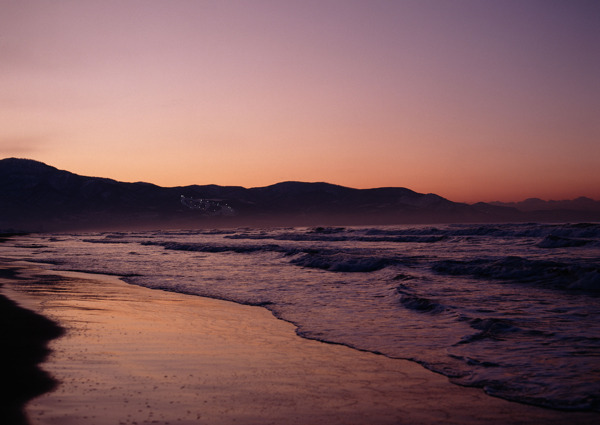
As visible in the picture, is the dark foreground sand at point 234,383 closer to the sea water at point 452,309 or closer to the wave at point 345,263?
the sea water at point 452,309

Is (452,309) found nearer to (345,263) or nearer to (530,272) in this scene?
(530,272)

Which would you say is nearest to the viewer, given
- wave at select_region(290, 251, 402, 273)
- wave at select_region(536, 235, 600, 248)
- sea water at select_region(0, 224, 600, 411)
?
sea water at select_region(0, 224, 600, 411)

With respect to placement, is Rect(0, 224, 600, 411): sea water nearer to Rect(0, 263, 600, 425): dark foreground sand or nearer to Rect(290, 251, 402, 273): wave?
Rect(290, 251, 402, 273): wave

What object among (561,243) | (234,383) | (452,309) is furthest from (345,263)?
(561,243)

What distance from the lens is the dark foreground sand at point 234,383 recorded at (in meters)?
4.77

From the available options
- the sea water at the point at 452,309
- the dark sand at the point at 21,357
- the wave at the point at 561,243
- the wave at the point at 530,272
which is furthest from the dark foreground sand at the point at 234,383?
the wave at the point at 561,243

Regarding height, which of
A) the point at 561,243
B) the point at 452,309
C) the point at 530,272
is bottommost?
the point at 452,309

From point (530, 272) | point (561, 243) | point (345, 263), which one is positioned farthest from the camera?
point (561, 243)

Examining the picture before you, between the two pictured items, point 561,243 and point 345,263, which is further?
point 561,243

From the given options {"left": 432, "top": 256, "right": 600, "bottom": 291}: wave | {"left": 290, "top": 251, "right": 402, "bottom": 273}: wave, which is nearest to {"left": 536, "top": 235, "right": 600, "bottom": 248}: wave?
{"left": 432, "top": 256, "right": 600, "bottom": 291}: wave

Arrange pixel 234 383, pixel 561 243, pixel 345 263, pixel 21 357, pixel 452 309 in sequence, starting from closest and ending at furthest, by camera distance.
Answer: pixel 234 383
pixel 21 357
pixel 452 309
pixel 345 263
pixel 561 243

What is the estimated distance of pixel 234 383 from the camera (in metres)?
5.77

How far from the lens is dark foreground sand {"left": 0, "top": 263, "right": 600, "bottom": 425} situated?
4.77m

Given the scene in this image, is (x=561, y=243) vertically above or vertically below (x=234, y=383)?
above
